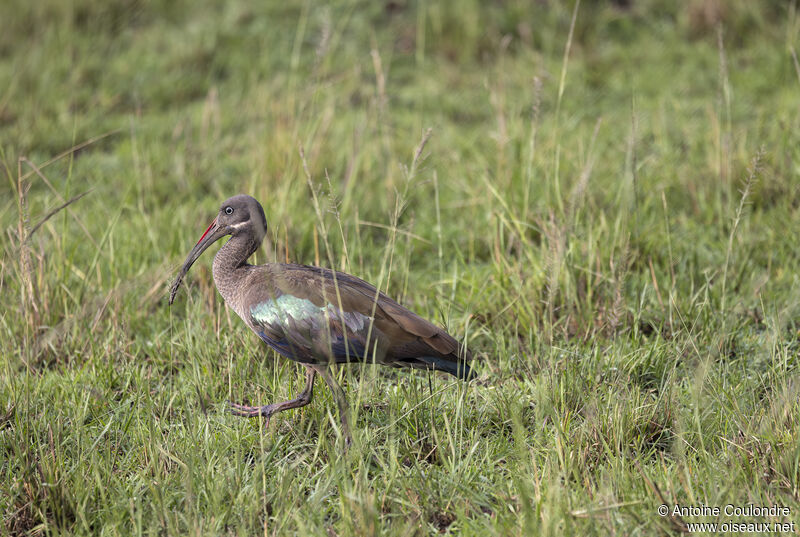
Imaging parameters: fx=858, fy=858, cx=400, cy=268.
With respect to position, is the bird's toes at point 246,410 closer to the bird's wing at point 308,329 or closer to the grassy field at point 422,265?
the grassy field at point 422,265

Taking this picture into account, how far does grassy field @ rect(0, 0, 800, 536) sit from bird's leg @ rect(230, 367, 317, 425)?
5 centimetres

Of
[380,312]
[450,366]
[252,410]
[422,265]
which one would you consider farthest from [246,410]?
[422,265]

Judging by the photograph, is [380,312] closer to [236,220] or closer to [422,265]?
[236,220]

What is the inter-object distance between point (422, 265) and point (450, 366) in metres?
1.62

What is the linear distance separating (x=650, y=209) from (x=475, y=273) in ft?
3.95

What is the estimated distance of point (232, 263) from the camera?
11.5 ft

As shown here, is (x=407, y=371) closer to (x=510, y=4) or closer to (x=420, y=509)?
(x=420, y=509)

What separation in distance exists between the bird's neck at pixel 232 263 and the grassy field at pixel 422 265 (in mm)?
179

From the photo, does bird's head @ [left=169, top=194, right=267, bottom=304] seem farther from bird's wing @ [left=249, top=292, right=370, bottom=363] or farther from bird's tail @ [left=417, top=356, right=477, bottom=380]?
bird's tail @ [left=417, top=356, right=477, bottom=380]

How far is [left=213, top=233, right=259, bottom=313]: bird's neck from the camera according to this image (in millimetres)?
3453

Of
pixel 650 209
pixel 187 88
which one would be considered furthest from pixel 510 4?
pixel 650 209

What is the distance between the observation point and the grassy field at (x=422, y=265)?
2.72 meters

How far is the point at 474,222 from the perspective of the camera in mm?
4832

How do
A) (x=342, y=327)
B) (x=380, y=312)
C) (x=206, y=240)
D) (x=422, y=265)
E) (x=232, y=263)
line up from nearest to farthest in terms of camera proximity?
(x=342, y=327) < (x=380, y=312) < (x=232, y=263) < (x=206, y=240) < (x=422, y=265)
